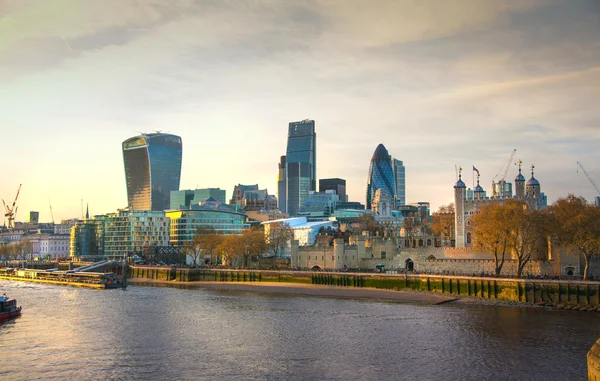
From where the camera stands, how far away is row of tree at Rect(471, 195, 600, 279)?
286ft

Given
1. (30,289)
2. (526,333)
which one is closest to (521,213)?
(526,333)

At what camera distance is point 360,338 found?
62094 mm

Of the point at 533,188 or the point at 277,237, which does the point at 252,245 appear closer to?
the point at 277,237

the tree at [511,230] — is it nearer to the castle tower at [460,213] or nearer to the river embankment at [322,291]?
the river embankment at [322,291]

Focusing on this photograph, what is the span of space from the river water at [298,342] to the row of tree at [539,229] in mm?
16979

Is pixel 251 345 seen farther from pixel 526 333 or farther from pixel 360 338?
pixel 526 333

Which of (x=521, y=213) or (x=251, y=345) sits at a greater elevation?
(x=521, y=213)

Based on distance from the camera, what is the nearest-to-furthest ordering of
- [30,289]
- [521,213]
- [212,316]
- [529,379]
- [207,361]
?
1. [529,379]
2. [207,361]
3. [212,316]
4. [521,213]
5. [30,289]

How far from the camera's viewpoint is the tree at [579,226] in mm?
86312

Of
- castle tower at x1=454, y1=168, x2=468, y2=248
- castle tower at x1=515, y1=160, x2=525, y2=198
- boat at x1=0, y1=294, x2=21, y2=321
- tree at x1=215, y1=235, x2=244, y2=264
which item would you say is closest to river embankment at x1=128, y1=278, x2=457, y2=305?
tree at x1=215, y1=235, x2=244, y2=264

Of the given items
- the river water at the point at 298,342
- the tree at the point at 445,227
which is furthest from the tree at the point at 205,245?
the river water at the point at 298,342

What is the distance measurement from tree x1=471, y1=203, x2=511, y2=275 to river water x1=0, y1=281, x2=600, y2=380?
18.6 meters

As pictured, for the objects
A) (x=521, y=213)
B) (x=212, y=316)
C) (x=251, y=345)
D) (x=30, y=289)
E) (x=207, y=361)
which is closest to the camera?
(x=207, y=361)

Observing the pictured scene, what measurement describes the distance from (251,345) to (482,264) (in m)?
63.0
